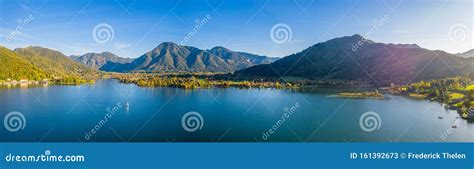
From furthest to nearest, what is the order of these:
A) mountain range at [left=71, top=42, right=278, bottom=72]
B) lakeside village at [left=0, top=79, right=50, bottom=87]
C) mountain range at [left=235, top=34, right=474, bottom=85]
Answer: mountain range at [left=71, top=42, right=278, bottom=72], lakeside village at [left=0, top=79, right=50, bottom=87], mountain range at [left=235, top=34, right=474, bottom=85]

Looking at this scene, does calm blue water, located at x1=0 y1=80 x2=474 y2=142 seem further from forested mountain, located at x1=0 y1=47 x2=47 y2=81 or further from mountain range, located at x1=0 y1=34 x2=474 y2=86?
forested mountain, located at x1=0 y1=47 x2=47 y2=81

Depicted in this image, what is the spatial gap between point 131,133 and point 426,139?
906cm

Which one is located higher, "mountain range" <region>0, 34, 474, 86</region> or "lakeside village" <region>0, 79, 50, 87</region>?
"mountain range" <region>0, 34, 474, 86</region>

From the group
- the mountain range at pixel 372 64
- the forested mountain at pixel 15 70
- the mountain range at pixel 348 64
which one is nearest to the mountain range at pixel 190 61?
the mountain range at pixel 348 64

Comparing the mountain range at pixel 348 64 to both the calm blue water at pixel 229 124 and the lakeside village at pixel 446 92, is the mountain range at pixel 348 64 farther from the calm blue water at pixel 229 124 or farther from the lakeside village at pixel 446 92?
the calm blue water at pixel 229 124

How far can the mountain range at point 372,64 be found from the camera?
27239 millimetres

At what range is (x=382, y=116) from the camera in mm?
15789

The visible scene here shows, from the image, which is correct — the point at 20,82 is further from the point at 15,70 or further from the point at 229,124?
the point at 229,124

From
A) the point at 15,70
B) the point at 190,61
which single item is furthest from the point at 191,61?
the point at 15,70

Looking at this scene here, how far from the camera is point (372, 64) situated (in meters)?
35.9

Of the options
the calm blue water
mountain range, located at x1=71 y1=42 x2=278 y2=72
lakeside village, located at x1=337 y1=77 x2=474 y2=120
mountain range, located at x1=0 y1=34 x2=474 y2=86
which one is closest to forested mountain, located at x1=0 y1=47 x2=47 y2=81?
mountain range, located at x1=0 y1=34 x2=474 y2=86

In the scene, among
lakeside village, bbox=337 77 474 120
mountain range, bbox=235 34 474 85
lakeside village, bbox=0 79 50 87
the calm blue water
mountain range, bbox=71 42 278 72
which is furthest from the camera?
mountain range, bbox=71 42 278 72

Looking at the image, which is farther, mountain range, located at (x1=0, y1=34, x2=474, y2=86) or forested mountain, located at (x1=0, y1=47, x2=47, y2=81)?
forested mountain, located at (x1=0, y1=47, x2=47, y2=81)

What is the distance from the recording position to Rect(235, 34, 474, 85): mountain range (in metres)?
27.2
